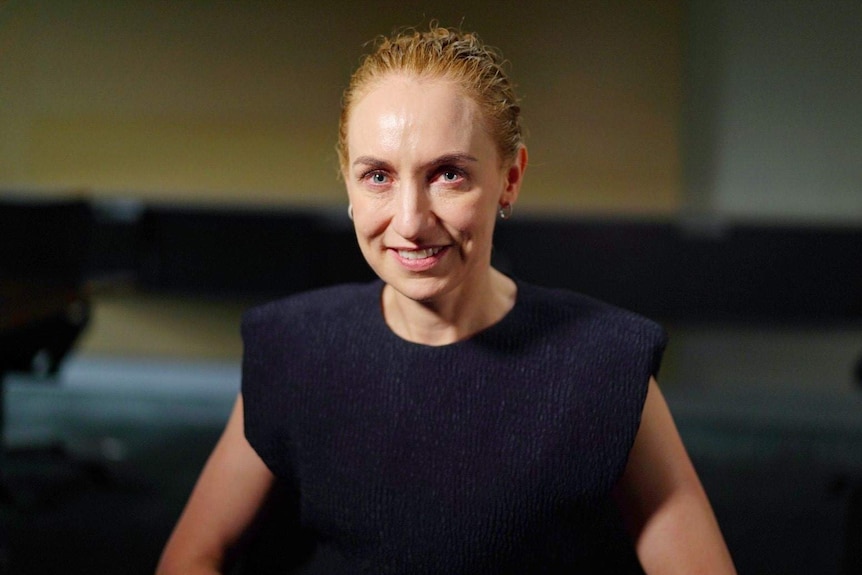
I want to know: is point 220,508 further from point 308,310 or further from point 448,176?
point 448,176

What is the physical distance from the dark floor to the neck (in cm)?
100

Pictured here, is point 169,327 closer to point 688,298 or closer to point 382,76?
point 688,298

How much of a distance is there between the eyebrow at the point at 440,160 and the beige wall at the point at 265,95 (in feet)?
8.63

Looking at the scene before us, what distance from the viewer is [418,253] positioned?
954 mm

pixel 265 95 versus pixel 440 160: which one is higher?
pixel 440 160

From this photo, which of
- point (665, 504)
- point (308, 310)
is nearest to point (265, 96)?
point (308, 310)

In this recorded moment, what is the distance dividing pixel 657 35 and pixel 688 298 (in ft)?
3.46

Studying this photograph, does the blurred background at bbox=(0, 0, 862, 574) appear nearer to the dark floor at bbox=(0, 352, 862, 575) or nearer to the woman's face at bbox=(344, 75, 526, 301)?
the dark floor at bbox=(0, 352, 862, 575)

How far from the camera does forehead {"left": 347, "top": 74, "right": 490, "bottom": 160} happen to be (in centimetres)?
93


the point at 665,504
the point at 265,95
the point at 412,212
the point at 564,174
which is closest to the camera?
the point at 412,212

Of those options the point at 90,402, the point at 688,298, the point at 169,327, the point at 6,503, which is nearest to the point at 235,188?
the point at 169,327

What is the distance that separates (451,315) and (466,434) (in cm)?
13

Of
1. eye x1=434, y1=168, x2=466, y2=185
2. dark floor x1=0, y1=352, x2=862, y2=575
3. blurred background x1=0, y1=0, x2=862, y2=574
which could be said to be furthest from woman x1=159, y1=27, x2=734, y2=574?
blurred background x1=0, y1=0, x2=862, y2=574

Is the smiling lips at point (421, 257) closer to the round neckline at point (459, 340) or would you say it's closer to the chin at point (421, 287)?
the chin at point (421, 287)
